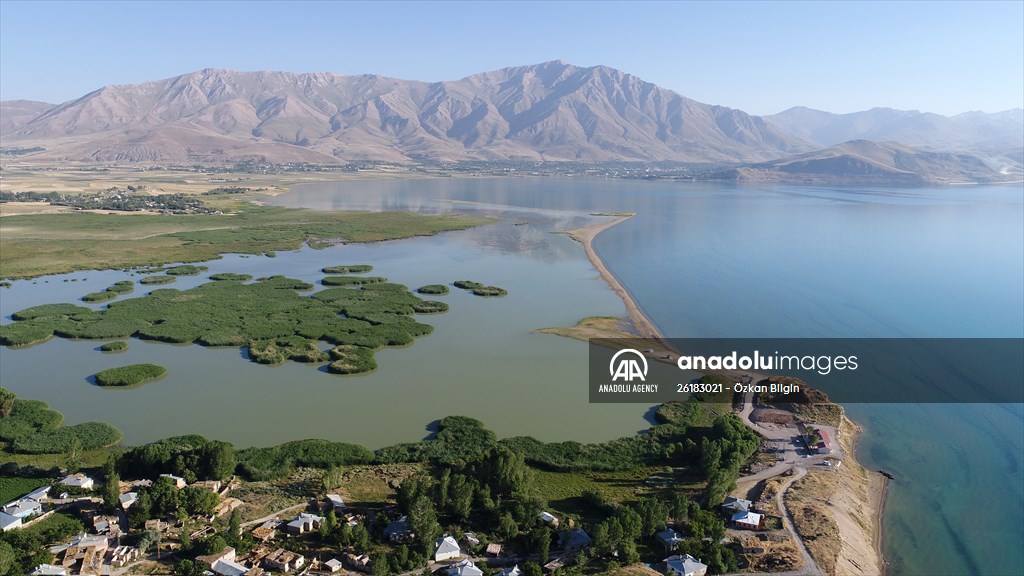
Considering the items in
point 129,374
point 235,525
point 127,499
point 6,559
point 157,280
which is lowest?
point 235,525

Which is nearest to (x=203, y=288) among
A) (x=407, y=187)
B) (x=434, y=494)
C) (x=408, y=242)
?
(x=408, y=242)

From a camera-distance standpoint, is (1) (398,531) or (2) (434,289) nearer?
(1) (398,531)

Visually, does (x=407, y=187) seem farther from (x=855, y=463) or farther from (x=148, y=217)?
(x=855, y=463)

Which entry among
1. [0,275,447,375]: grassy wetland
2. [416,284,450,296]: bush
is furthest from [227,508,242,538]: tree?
[416,284,450,296]: bush

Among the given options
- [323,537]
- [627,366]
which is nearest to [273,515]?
[323,537]

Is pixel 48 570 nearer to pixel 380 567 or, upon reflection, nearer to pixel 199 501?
pixel 199 501

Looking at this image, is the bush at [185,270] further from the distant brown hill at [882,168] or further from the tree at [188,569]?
the distant brown hill at [882,168]
